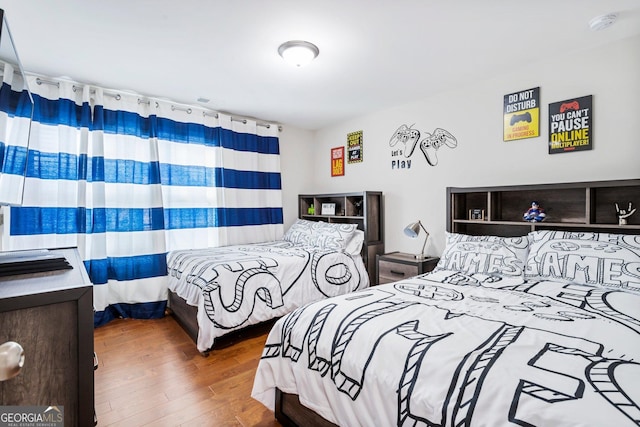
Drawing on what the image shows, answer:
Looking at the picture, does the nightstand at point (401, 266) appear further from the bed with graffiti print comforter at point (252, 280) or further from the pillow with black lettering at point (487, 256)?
the pillow with black lettering at point (487, 256)

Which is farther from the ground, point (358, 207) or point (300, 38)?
point (300, 38)

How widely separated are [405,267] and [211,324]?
1856 mm

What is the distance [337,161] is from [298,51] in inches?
88.5

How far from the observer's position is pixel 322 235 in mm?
3654

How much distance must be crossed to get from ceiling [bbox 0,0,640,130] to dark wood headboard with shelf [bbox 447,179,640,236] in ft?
3.16

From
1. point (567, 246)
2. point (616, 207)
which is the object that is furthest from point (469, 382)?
point (616, 207)

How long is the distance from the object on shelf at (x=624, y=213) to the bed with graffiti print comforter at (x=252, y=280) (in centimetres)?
219

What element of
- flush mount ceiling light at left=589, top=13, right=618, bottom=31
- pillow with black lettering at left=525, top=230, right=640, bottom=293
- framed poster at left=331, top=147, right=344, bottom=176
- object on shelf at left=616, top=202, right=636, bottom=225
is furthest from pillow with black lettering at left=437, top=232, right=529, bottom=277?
framed poster at left=331, top=147, right=344, bottom=176

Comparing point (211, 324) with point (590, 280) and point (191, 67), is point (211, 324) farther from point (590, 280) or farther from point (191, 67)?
point (590, 280)

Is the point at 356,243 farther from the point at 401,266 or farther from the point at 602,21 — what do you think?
the point at 602,21

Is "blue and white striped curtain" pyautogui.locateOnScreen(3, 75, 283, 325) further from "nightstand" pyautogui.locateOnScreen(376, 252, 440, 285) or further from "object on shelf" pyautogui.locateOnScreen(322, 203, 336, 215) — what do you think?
"nightstand" pyautogui.locateOnScreen(376, 252, 440, 285)

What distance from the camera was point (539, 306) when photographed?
1.50m

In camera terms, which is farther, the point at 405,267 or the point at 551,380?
the point at 405,267

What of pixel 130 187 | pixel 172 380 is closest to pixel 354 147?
pixel 130 187
